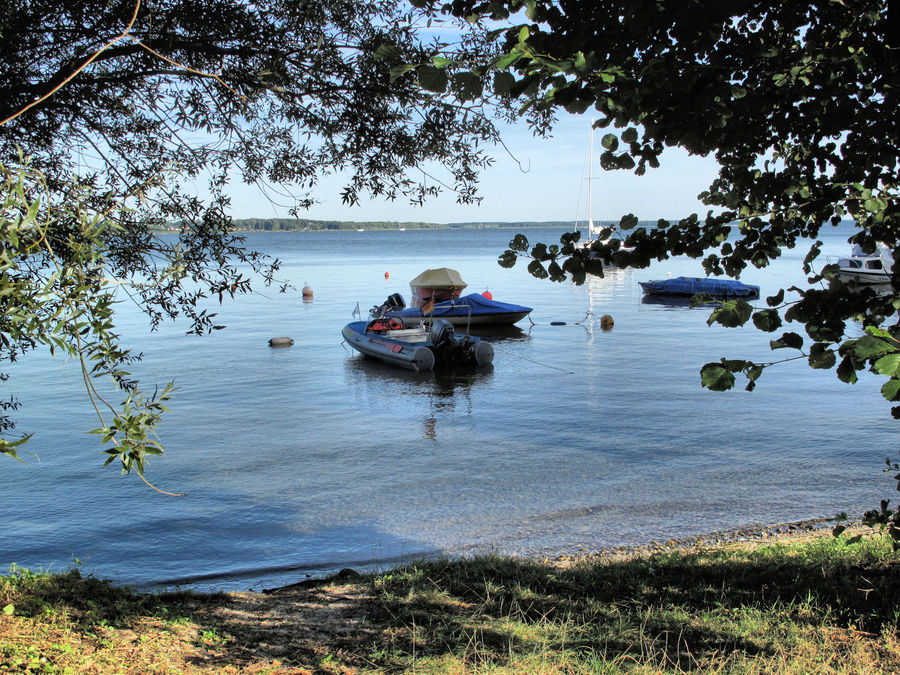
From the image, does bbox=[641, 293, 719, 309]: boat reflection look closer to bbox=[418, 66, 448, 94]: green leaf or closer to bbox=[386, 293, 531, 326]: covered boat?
bbox=[386, 293, 531, 326]: covered boat

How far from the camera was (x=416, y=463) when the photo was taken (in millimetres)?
14539

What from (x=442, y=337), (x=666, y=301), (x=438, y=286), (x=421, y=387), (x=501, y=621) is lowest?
(x=421, y=387)

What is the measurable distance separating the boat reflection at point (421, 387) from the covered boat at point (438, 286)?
28.9 feet

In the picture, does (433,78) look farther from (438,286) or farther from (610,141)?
(438,286)

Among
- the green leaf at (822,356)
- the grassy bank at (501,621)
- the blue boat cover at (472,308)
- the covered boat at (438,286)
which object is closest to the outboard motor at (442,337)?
the blue boat cover at (472,308)

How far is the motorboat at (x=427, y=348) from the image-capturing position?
26812 millimetres

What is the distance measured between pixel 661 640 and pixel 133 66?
19.3 feet

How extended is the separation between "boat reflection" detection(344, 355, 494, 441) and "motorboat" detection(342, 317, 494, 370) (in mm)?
341

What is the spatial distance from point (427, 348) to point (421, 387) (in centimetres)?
322

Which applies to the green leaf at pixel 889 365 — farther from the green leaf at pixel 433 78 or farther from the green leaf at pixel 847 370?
the green leaf at pixel 433 78

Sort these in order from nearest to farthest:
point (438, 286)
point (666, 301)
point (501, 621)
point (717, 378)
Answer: point (717, 378), point (501, 621), point (438, 286), point (666, 301)

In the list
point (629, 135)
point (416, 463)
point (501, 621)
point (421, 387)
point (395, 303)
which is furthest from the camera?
point (395, 303)

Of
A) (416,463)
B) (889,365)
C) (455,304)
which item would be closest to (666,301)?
(455,304)

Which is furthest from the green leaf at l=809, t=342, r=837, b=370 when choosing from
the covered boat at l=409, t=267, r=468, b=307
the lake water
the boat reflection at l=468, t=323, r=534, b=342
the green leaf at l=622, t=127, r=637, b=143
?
the covered boat at l=409, t=267, r=468, b=307
